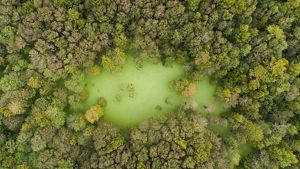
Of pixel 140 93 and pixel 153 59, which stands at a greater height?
pixel 153 59

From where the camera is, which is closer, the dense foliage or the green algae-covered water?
the dense foliage

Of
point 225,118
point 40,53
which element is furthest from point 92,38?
point 225,118

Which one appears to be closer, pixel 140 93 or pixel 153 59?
pixel 153 59

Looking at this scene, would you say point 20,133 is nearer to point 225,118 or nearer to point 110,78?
point 110,78
